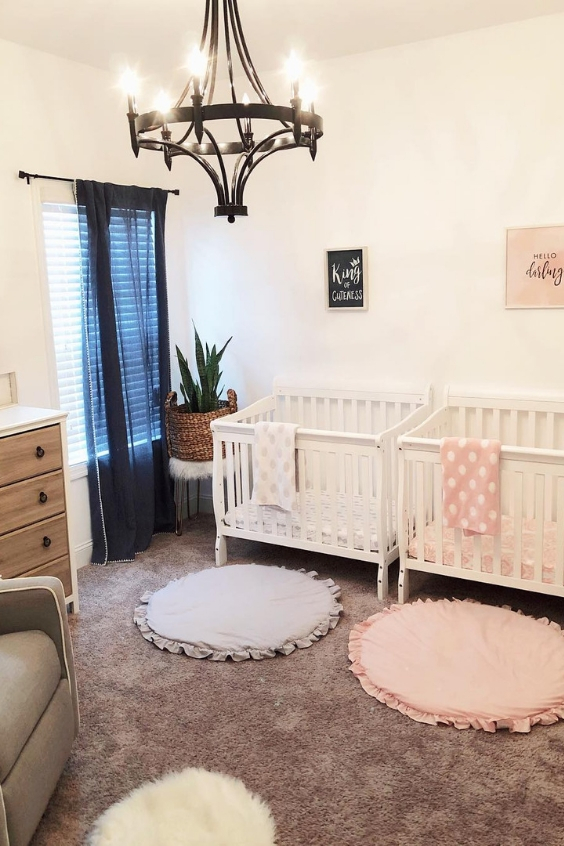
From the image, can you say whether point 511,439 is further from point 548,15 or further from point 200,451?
point 548,15

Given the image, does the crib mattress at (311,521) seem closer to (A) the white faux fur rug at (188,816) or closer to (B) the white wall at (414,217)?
(B) the white wall at (414,217)

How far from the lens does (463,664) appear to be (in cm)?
256

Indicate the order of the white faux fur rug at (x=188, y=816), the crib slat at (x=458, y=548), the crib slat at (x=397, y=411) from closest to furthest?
the white faux fur rug at (x=188, y=816), the crib slat at (x=458, y=548), the crib slat at (x=397, y=411)

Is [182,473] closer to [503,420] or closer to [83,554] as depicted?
[83,554]

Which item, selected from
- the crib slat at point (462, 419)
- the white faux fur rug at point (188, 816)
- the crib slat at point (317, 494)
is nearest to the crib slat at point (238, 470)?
the crib slat at point (317, 494)

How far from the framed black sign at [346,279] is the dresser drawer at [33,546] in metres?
1.74

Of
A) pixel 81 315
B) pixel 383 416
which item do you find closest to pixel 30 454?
pixel 81 315

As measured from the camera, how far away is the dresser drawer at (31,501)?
9.29 feet

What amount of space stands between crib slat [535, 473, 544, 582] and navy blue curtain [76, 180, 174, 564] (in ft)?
6.47

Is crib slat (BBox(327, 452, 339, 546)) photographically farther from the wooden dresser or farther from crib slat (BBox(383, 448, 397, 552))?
the wooden dresser

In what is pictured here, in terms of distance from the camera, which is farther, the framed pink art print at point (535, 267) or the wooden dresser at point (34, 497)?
the framed pink art print at point (535, 267)

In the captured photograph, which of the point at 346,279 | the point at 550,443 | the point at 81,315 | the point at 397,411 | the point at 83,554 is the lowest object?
the point at 83,554

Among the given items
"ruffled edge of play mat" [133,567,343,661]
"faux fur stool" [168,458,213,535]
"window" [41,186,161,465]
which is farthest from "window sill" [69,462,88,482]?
"ruffled edge of play mat" [133,567,343,661]

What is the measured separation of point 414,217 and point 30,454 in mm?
2071
